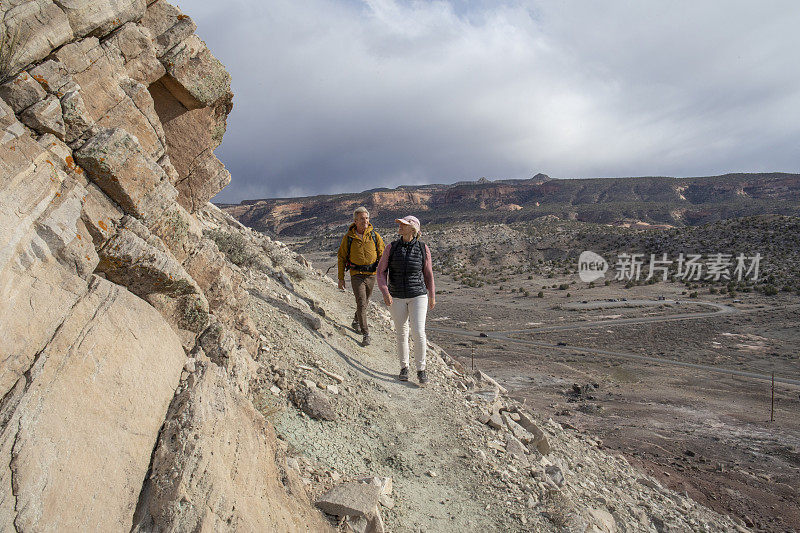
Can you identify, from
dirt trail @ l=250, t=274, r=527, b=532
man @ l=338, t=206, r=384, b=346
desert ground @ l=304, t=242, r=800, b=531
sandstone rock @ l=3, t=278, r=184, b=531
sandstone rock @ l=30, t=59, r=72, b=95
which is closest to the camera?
sandstone rock @ l=3, t=278, r=184, b=531

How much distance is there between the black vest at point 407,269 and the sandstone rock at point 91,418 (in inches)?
118

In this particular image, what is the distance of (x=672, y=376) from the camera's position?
1362 cm

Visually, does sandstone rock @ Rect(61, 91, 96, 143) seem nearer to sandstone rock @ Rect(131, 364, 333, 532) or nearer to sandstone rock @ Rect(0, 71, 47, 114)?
sandstone rock @ Rect(0, 71, 47, 114)

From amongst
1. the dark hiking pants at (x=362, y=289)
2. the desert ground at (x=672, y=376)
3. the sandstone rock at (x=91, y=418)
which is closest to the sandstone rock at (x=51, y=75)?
the sandstone rock at (x=91, y=418)

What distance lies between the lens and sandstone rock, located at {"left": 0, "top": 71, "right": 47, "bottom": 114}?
99.2 inches

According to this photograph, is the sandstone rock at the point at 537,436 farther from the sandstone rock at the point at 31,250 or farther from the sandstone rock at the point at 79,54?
the sandstone rock at the point at 79,54

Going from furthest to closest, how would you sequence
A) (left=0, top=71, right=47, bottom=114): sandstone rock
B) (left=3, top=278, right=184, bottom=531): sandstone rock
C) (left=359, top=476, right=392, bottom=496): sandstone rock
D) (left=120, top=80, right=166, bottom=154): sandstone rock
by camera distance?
(left=120, top=80, right=166, bottom=154): sandstone rock, (left=359, top=476, right=392, bottom=496): sandstone rock, (left=0, top=71, right=47, bottom=114): sandstone rock, (left=3, top=278, right=184, bottom=531): sandstone rock

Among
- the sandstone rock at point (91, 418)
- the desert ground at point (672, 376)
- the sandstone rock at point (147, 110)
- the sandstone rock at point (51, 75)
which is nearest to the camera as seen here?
the sandstone rock at point (91, 418)

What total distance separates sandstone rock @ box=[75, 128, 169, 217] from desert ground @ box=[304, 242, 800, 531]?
817cm

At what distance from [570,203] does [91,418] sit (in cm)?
10676

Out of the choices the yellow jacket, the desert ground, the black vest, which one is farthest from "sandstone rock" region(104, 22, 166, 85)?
the desert ground

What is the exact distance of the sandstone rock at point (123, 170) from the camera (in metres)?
2.88

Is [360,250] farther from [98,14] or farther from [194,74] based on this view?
[98,14]

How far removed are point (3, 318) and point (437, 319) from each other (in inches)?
920
